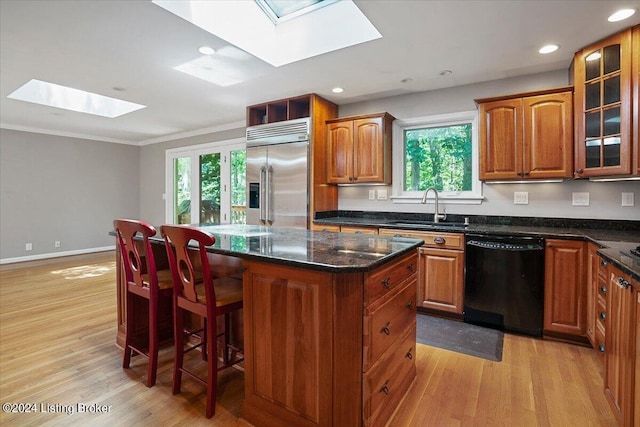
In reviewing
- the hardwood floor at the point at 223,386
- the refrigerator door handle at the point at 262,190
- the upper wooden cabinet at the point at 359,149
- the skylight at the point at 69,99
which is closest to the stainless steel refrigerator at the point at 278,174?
the refrigerator door handle at the point at 262,190

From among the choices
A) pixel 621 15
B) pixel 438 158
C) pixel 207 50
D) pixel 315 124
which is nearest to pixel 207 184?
pixel 315 124

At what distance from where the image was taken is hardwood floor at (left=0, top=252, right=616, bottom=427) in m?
1.75

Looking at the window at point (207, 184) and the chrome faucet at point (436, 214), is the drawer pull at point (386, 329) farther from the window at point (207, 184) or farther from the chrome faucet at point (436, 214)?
the window at point (207, 184)

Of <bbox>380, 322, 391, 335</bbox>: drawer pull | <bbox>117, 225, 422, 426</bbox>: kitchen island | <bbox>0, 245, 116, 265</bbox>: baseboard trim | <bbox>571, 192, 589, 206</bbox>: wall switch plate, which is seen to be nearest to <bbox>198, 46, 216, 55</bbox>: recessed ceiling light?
<bbox>117, 225, 422, 426</bbox>: kitchen island

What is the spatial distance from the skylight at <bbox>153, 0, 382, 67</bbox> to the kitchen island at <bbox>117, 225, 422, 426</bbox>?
1.82 m

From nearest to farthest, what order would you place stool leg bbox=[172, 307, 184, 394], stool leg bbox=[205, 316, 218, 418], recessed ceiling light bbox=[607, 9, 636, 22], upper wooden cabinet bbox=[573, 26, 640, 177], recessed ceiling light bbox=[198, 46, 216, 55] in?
1. stool leg bbox=[205, 316, 218, 418]
2. stool leg bbox=[172, 307, 184, 394]
3. recessed ceiling light bbox=[607, 9, 636, 22]
4. upper wooden cabinet bbox=[573, 26, 640, 177]
5. recessed ceiling light bbox=[198, 46, 216, 55]

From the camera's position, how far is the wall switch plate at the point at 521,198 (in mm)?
3314

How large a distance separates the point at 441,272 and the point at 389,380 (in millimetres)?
1653

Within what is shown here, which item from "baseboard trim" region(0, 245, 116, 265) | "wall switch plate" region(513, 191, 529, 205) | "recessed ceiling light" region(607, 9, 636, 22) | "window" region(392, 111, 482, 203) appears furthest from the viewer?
"baseboard trim" region(0, 245, 116, 265)

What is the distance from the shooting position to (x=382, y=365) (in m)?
1.60

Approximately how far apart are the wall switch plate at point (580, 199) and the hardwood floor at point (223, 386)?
1322 mm

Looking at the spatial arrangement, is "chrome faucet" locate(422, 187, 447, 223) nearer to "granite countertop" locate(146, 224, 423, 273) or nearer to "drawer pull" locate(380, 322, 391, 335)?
"granite countertop" locate(146, 224, 423, 273)

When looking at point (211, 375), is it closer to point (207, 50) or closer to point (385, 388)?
point (385, 388)

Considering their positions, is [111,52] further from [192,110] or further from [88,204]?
[88,204]
